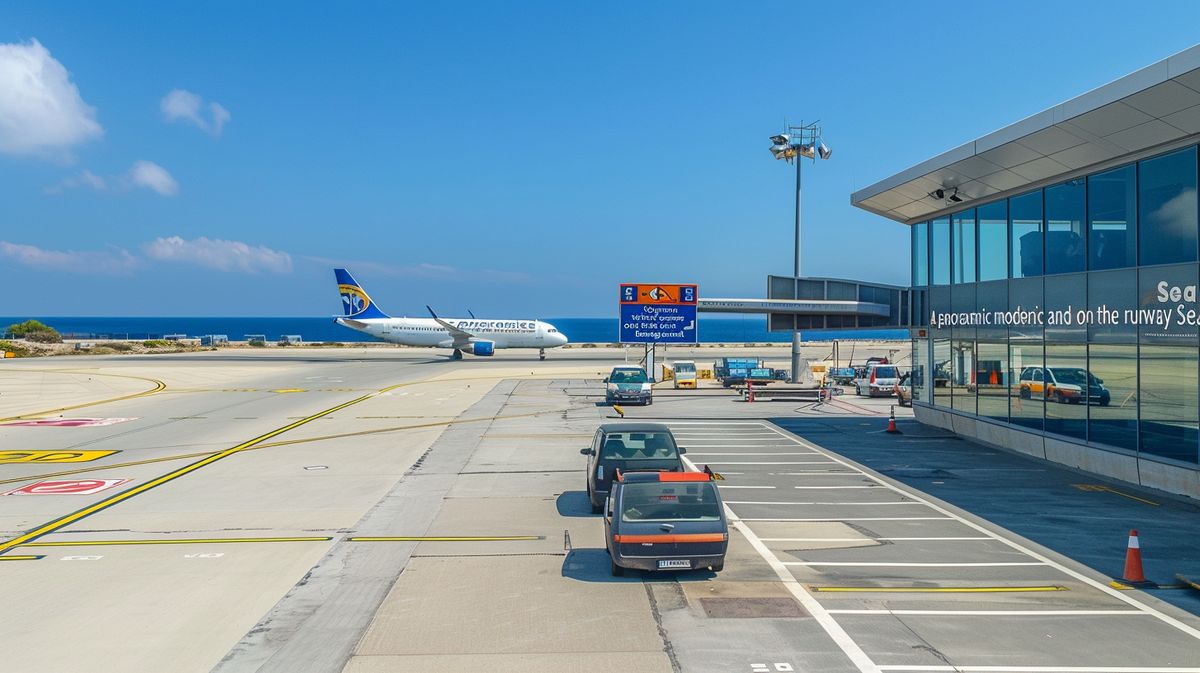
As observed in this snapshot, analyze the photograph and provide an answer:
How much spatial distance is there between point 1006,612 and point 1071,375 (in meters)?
14.0

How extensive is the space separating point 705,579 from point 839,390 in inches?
1470

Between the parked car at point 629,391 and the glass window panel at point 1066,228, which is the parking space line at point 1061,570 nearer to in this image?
the glass window panel at point 1066,228

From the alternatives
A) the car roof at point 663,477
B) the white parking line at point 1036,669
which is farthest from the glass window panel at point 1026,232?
the white parking line at point 1036,669

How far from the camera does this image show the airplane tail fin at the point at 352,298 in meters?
76.6

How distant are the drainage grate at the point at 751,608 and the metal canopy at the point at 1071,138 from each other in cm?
1212

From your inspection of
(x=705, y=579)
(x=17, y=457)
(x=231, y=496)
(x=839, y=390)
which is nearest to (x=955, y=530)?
(x=705, y=579)

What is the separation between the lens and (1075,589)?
1228cm

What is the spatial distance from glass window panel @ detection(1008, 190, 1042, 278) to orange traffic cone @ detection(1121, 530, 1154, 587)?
44.0 feet

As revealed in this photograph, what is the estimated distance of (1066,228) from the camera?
2309cm

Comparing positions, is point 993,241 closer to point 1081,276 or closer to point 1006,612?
point 1081,276

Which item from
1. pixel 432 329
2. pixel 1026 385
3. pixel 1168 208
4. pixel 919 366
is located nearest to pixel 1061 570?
pixel 1168 208

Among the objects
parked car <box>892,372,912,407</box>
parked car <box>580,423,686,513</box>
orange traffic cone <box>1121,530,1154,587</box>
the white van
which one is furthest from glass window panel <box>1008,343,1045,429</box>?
the white van

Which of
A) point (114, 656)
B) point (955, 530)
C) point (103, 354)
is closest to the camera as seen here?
point (114, 656)

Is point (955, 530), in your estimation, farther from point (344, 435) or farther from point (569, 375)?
point (569, 375)
